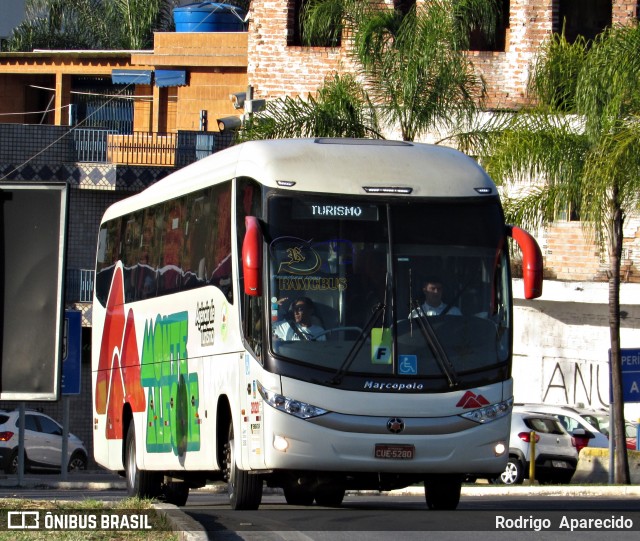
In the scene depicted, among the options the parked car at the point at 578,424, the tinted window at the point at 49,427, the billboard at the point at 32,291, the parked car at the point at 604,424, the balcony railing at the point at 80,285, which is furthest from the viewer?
the balcony railing at the point at 80,285

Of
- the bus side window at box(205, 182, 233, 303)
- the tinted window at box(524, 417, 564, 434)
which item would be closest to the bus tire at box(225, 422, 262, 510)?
the bus side window at box(205, 182, 233, 303)

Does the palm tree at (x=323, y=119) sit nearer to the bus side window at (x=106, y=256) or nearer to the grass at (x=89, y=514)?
the bus side window at (x=106, y=256)

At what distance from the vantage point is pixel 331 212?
14.4 metres

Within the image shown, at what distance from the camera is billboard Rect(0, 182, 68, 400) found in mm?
9688

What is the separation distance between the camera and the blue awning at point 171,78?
4372cm

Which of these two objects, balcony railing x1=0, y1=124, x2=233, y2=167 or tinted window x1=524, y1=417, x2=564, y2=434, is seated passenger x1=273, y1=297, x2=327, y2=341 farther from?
balcony railing x1=0, y1=124, x2=233, y2=167

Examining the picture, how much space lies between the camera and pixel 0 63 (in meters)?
47.3

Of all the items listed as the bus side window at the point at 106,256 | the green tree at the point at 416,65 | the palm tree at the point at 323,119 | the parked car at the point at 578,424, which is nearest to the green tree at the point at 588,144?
the green tree at the point at 416,65

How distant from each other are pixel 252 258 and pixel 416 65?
14.4 meters

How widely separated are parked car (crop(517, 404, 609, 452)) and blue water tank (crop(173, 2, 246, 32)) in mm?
19485

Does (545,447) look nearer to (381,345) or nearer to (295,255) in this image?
(381,345)

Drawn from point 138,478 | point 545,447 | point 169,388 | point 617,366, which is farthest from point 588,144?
point 169,388

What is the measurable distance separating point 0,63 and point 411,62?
76.1 ft

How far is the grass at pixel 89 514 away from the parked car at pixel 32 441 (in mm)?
20365
